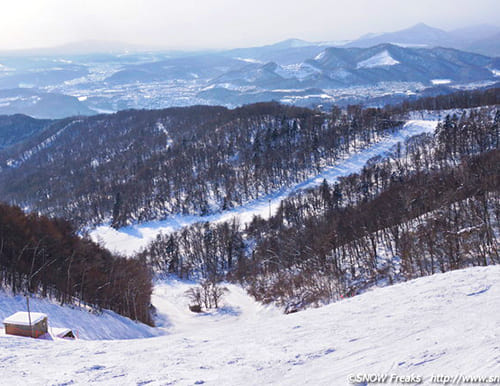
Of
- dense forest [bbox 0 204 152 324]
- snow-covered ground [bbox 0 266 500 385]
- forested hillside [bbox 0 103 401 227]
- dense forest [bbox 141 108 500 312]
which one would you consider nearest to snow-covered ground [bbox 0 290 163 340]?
dense forest [bbox 0 204 152 324]

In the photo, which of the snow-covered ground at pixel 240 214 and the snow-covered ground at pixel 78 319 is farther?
the snow-covered ground at pixel 240 214

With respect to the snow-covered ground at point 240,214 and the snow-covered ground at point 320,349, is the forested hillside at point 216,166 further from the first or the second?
the snow-covered ground at point 320,349

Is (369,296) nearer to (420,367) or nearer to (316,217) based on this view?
(420,367)

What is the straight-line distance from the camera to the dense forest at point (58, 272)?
32375 mm

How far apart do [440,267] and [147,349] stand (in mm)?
36159

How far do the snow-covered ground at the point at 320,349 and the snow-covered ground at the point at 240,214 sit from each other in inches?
3556

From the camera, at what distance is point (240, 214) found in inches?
4628

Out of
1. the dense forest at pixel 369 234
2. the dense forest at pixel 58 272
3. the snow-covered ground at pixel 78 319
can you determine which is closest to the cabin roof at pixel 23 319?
the snow-covered ground at pixel 78 319

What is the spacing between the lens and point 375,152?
134375 mm

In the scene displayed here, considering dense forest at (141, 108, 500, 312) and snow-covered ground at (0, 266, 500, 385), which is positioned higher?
snow-covered ground at (0, 266, 500, 385)

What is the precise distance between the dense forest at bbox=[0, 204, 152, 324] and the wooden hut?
30.0ft

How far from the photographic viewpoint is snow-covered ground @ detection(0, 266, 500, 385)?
40.2 feet

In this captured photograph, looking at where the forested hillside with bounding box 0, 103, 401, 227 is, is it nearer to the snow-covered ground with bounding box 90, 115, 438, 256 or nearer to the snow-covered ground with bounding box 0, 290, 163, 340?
the snow-covered ground with bounding box 90, 115, 438, 256

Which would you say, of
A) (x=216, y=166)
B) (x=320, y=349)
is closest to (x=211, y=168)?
(x=216, y=166)
